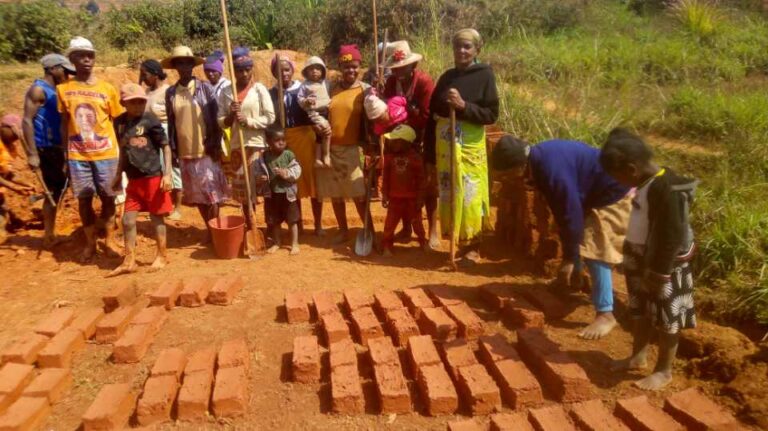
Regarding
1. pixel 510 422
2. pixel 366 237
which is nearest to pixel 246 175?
pixel 366 237

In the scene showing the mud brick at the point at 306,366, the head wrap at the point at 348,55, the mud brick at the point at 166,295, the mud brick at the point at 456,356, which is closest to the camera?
the mud brick at the point at 456,356

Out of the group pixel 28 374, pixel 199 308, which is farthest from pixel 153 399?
pixel 199 308

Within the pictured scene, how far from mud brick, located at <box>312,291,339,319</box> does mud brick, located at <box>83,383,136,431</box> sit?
127 cm

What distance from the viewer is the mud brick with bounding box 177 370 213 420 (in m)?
3.04

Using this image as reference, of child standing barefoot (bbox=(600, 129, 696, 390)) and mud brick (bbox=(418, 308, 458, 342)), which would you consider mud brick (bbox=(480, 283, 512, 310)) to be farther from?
child standing barefoot (bbox=(600, 129, 696, 390))

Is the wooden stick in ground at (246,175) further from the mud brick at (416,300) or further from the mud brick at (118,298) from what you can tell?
the mud brick at (416,300)

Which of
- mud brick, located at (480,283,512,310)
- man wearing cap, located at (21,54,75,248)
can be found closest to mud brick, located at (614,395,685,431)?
mud brick, located at (480,283,512,310)

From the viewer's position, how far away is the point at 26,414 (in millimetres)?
3043

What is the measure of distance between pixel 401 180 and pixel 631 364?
2.52 metres

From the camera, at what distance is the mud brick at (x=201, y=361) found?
3338 mm

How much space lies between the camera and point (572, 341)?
368 centimetres

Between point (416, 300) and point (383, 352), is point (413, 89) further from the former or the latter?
point (383, 352)

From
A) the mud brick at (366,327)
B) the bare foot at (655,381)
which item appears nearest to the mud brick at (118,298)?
the mud brick at (366,327)

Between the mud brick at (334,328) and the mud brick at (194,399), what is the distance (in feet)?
2.58
